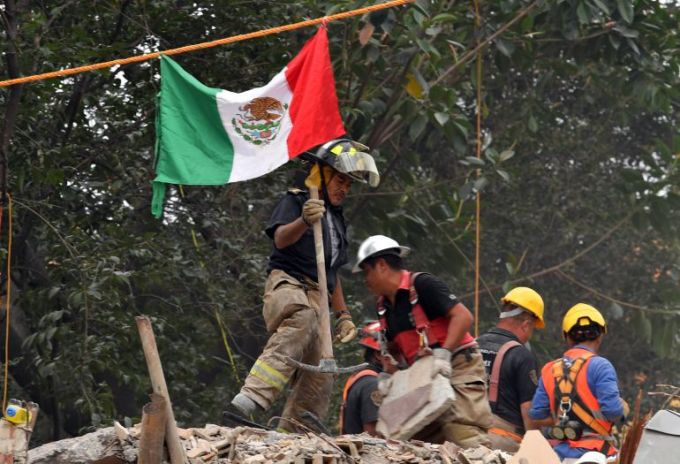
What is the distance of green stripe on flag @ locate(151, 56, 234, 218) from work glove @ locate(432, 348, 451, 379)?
1903mm

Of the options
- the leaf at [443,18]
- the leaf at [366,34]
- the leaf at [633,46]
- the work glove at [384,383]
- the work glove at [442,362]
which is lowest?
the work glove at [384,383]

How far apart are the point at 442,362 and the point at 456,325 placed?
0.60 ft

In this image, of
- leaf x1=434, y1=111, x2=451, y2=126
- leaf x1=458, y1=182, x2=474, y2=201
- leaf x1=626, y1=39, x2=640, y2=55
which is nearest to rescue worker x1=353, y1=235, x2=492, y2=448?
leaf x1=434, y1=111, x2=451, y2=126

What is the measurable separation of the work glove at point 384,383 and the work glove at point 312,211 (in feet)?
2.71

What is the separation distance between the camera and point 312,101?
8.55 meters

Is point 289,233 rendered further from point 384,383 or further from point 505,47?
point 505,47

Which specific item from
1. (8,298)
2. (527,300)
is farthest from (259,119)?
(8,298)

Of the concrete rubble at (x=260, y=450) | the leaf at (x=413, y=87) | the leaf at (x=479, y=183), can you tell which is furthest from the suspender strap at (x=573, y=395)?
the leaf at (x=479, y=183)

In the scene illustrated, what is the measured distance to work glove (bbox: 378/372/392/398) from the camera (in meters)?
7.31

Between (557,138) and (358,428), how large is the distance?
10.1m

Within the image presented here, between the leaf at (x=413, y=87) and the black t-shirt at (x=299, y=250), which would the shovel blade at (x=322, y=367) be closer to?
the black t-shirt at (x=299, y=250)

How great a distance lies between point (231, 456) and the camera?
6.58 m

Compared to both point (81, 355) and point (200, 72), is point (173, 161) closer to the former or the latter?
point (81, 355)

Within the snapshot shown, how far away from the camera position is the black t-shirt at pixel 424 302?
7.15 meters
